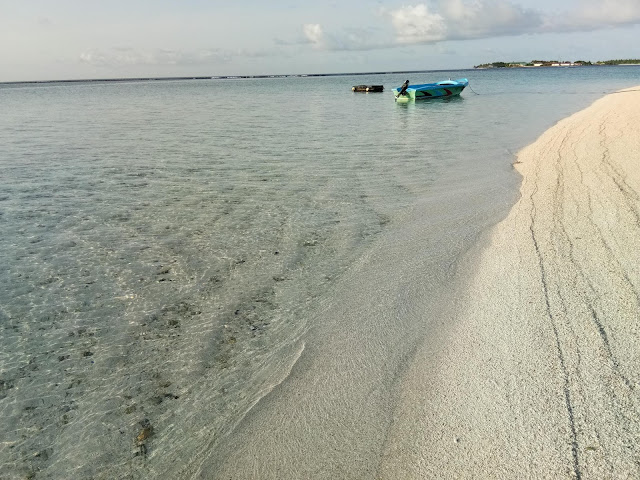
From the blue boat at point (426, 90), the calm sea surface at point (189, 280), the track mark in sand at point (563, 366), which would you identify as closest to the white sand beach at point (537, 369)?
the track mark in sand at point (563, 366)

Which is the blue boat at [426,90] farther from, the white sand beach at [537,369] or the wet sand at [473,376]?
the wet sand at [473,376]

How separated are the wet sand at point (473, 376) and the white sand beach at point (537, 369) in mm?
13

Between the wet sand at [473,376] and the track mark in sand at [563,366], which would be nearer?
the track mark in sand at [563,366]

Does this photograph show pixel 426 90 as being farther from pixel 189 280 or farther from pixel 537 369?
pixel 537 369

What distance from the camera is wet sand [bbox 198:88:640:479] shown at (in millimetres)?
3508

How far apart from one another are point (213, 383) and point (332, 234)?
4424mm

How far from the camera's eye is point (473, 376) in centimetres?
437

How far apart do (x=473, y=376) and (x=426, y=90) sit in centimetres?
4065

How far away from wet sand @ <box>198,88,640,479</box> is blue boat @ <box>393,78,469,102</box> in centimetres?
3533

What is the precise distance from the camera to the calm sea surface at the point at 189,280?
4.17 m

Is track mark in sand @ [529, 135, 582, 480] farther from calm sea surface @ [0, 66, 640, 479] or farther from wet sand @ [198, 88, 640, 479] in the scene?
calm sea surface @ [0, 66, 640, 479]

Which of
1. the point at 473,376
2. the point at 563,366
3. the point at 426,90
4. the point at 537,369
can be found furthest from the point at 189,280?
the point at 426,90

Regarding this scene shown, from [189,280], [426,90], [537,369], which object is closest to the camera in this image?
[537,369]

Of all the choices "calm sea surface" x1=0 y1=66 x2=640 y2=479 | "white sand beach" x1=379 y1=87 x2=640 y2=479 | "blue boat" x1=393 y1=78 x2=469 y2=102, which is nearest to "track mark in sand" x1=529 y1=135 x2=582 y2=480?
"white sand beach" x1=379 y1=87 x2=640 y2=479
